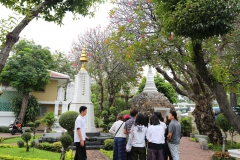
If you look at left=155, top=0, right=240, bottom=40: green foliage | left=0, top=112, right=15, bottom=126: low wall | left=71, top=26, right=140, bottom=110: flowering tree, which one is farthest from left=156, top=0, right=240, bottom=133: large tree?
left=0, top=112, right=15, bottom=126: low wall

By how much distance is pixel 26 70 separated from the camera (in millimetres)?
16609

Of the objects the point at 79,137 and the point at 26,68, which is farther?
the point at 26,68

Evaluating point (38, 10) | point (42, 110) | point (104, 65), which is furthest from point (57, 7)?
point (42, 110)

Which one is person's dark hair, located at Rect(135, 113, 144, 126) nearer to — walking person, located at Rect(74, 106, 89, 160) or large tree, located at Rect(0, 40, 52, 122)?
walking person, located at Rect(74, 106, 89, 160)

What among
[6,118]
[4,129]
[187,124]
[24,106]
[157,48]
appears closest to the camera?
[157,48]

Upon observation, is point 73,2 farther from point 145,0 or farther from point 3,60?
point 145,0

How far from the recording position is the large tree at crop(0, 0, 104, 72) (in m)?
6.05

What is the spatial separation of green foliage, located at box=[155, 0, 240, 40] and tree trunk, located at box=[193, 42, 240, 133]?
1173 millimetres

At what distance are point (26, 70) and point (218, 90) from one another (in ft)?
48.0

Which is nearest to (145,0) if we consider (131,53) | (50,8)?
(131,53)

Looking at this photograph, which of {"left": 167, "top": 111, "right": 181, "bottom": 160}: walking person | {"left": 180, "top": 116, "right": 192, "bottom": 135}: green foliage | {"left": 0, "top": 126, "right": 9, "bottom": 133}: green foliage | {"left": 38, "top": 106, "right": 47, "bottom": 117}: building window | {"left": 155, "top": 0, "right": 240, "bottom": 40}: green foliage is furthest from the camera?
{"left": 38, "top": 106, "right": 47, "bottom": 117}: building window

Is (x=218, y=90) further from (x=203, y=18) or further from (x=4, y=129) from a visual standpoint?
(x=4, y=129)

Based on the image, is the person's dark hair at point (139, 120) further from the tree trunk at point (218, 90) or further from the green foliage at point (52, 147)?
the green foliage at point (52, 147)

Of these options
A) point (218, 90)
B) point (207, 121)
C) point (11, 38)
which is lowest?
point (207, 121)
